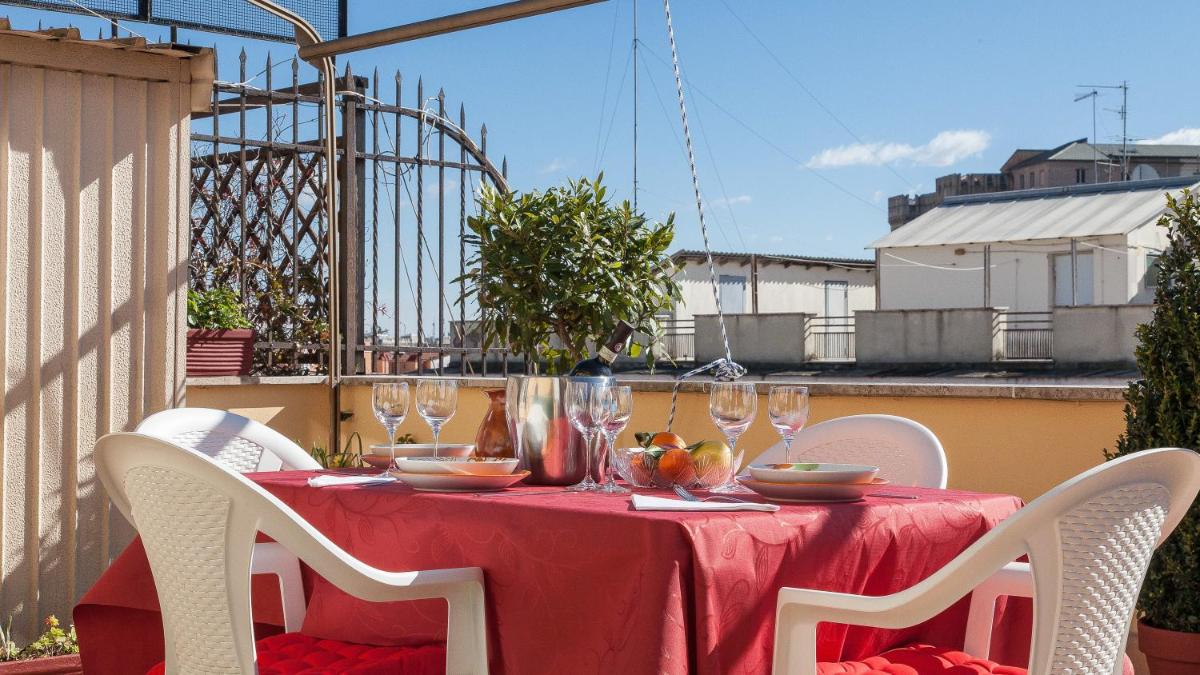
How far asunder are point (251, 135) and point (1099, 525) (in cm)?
453

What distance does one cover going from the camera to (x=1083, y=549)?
1.70 m

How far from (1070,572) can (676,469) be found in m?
0.80

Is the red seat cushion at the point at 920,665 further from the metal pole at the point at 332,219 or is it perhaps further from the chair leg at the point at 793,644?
the metal pole at the point at 332,219

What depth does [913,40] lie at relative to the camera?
55.2 m

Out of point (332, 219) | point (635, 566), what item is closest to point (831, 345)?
point (332, 219)

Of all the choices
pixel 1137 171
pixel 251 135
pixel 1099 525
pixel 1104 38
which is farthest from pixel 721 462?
pixel 1104 38

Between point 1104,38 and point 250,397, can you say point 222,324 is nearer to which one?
point 250,397

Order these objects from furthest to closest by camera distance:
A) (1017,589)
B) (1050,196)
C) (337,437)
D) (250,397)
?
(1050,196) → (337,437) → (250,397) → (1017,589)

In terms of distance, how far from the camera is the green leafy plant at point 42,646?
11.7 ft

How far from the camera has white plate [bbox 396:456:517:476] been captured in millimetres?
2266

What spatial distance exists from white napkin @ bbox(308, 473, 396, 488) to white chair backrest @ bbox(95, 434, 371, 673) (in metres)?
0.46

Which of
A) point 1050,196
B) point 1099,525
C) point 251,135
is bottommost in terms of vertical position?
point 1099,525

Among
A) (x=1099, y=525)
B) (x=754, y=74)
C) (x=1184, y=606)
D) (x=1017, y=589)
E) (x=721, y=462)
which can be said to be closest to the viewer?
(x=1099, y=525)

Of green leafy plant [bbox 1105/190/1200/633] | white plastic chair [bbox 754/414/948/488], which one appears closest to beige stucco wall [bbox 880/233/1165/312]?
green leafy plant [bbox 1105/190/1200/633]
